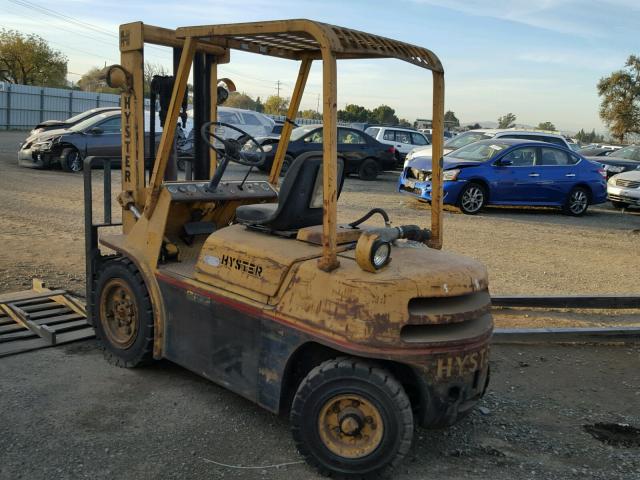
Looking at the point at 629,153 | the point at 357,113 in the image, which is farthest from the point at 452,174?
the point at 357,113

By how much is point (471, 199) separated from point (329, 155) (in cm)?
1065

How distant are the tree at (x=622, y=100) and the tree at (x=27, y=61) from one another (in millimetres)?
42011

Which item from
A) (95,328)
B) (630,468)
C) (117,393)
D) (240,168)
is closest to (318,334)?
(117,393)

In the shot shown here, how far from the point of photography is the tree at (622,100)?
47094 millimetres

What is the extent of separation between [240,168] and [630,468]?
1609 centimetres

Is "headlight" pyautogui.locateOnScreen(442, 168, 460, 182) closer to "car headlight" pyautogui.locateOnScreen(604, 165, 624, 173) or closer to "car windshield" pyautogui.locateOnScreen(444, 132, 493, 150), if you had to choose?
"car windshield" pyautogui.locateOnScreen(444, 132, 493, 150)

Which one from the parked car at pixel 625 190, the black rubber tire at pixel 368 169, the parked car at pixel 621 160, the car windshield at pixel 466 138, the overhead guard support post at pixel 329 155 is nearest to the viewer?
the overhead guard support post at pixel 329 155

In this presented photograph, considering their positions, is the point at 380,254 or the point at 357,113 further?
the point at 357,113

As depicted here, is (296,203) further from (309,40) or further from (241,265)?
(309,40)

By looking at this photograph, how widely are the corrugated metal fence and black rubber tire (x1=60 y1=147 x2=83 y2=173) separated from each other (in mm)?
21042

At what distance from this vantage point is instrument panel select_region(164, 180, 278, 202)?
4.61m

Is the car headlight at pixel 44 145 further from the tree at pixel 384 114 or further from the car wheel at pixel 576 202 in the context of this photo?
the tree at pixel 384 114

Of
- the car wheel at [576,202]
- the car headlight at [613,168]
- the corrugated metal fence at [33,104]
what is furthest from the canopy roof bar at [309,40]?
the corrugated metal fence at [33,104]

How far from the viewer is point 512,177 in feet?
45.5
